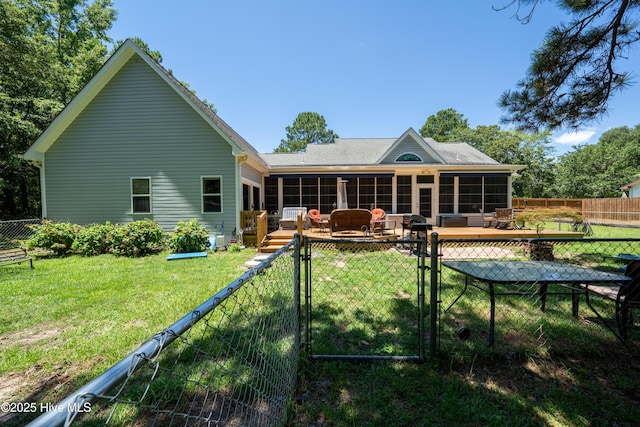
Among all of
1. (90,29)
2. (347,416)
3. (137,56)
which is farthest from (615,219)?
(90,29)

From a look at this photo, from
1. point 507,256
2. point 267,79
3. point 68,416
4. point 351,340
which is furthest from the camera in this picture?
point 267,79

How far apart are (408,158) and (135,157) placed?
39.4 ft

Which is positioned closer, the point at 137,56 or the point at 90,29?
the point at 137,56

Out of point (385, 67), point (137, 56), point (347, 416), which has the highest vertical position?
point (385, 67)

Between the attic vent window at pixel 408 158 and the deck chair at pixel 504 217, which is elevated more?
the attic vent window at pixel 408 158

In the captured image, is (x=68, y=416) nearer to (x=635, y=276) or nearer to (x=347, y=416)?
(x=347, y=416)

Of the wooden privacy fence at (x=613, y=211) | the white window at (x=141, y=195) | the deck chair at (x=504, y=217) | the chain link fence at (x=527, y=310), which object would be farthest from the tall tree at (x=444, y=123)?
the chain link fence at (x=527, y=310)

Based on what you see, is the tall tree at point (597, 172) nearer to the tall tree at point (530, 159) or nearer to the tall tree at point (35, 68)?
the tall tree at point (530, 159)

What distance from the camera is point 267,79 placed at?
639 inches

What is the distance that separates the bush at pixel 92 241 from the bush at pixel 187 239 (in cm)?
214

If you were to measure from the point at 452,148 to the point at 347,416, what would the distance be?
17.9 metres

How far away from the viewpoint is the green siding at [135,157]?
1024cm

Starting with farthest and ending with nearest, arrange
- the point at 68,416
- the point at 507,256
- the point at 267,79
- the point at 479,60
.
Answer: the point at 267,79 → the point at 479,60 → the point at 507,256 → the point at 68,416

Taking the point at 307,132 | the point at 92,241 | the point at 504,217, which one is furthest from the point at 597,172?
the point at 92,241
